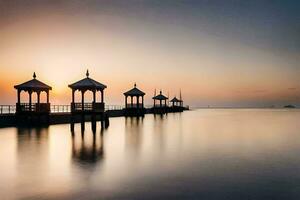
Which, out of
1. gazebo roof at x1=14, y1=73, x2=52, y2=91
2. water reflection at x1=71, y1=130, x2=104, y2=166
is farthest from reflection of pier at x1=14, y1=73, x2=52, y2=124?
water reflection at x1=71, y1=130, x2=104, y2=166

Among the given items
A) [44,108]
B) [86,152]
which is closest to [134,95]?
[44,108]

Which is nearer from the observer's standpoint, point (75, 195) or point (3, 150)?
point (75, 195)

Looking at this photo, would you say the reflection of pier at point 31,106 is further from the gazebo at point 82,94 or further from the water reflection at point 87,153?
the water reflection at point 87,153

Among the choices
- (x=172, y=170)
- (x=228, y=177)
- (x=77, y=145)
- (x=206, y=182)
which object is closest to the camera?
(x=206, y=182)

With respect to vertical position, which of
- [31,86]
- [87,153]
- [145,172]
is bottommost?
[145,172]

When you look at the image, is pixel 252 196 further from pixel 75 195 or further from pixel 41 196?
pixel 41 196

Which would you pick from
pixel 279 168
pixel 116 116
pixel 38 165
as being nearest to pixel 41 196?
pixel 38 165

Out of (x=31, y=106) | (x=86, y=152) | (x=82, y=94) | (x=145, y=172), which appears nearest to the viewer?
(x=145, y=172)

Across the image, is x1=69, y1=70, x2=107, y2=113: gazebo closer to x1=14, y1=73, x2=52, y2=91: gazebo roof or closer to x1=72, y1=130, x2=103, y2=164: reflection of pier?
x1=14, y1=73, x2=52, y2=91: gazebo roof

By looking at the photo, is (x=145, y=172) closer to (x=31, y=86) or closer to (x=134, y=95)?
(x=31, y=86)

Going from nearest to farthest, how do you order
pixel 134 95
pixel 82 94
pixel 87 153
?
pixel 87 153
pixel 82 94
pixel 134 95

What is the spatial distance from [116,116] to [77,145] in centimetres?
4103

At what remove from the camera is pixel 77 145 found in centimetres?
2091

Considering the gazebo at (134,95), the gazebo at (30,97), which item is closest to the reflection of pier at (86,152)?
the gazebo at (30,97)
